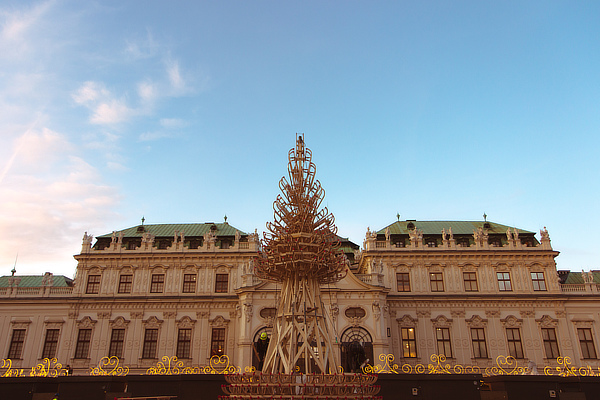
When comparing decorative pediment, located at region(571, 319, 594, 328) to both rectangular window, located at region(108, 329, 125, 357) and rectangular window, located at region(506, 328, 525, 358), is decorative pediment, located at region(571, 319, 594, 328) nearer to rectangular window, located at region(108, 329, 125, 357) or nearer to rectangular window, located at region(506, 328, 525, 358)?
rectangular window, located at region(506, 328, 525, 358)

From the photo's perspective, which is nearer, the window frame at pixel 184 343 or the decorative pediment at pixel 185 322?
the window frame at pixel 184 343

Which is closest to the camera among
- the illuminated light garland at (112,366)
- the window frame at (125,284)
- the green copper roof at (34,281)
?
the illuminated light garland at (112,366)

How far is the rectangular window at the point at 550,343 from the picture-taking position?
36969 mm

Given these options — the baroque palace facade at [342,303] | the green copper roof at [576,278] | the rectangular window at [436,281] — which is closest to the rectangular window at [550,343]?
the baroque palace facade at [342,303]

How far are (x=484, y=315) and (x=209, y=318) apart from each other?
2332cm

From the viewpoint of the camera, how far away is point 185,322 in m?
38.9

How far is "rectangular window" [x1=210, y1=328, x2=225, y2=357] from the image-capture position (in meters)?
37.8

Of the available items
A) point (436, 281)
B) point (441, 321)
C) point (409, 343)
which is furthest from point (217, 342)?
point (436, 281)

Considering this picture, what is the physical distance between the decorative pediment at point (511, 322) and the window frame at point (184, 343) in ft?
86.2

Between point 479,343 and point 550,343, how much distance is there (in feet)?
18.9

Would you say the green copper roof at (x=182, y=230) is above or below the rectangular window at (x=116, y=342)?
above

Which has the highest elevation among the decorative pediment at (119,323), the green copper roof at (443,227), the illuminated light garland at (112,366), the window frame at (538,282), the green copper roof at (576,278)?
the green copper roof at (443,227)

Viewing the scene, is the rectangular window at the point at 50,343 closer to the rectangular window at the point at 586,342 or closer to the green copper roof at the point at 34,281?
the green copper roof at the point at 34,281

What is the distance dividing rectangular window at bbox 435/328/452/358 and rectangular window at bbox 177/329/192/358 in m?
20.7
